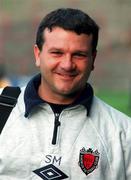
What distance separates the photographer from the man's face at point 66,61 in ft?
9.82

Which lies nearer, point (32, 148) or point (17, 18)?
point (32, 148)

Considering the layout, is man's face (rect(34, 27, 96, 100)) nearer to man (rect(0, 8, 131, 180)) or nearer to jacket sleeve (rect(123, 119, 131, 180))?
man (rect(0, 8, 131, 180))

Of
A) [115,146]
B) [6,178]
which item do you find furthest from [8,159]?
[115,146]

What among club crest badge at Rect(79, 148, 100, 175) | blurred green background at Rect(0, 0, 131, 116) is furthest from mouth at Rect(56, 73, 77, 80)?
blurred green background at Rect(0, 0, 131, 116)

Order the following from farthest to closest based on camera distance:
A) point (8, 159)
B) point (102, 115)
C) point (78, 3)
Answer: point (78, 3) < point (102, 115) < point (8, 159)

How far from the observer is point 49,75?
3041 millimetres

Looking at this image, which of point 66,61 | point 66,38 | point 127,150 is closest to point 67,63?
point 66,61

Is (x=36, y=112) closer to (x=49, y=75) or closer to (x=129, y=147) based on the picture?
(x=49, y=75)

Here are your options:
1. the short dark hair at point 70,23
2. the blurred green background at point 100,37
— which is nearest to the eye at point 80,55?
the short dark hair at point 70,23

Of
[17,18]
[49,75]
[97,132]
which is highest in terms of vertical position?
[49,75]

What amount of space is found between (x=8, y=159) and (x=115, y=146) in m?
0.53

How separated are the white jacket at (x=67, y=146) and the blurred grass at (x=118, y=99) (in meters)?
6.70

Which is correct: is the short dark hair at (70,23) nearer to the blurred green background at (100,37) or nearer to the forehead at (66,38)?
the forehead at (66,38)

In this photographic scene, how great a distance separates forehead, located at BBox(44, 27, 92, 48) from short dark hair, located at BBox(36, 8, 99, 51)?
0.02 meters
